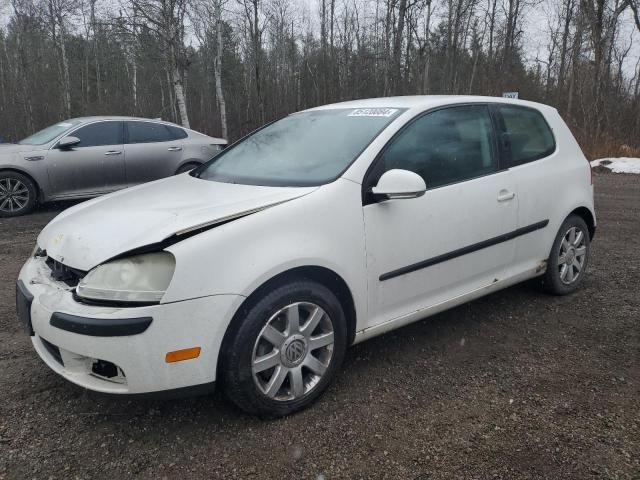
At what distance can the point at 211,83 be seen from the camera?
34406mm

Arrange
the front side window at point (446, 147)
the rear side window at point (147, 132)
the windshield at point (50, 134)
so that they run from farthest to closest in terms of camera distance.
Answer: the rear side window at point (147, 132) < the windshield at point (50, 134) < the front side window at point (446, 147)

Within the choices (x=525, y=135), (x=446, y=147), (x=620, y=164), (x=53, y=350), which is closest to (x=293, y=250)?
(x=53, y=350)

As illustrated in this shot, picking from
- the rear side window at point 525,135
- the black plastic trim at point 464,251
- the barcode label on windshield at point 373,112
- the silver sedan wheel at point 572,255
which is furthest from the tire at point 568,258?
the barcode label on windshield at point 373,112

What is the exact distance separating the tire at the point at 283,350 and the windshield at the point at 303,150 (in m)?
0.67

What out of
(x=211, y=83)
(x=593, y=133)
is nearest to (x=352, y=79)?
(x=211, y=83)

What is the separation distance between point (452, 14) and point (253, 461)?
30.2m

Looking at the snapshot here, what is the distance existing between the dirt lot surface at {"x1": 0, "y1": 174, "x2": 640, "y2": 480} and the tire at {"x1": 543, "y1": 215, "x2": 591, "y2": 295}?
19.3 inches

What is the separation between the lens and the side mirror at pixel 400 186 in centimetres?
264

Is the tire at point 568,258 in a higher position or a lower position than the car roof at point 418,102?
lower

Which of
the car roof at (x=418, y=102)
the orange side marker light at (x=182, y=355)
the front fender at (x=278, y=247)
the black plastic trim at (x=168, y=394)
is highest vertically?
the car roof at (x=418, y=102)

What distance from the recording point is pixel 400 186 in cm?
264

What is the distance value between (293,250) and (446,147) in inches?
53.9

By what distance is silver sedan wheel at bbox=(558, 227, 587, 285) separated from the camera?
4023 mm

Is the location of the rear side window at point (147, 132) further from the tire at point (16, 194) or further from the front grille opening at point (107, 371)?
the front grille opening at point (107, 371)
